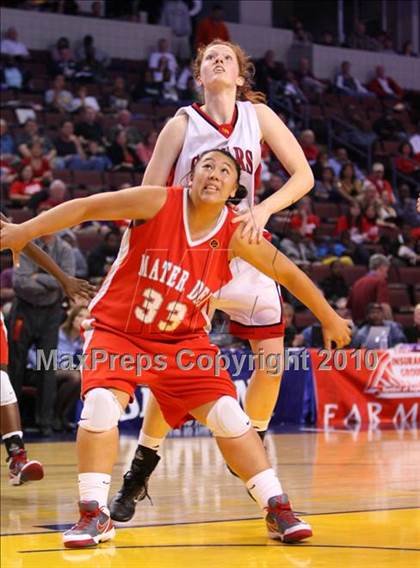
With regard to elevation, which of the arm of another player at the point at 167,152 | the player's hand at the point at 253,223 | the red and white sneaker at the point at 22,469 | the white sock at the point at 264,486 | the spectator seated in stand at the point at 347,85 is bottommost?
the red and white sneaker at the point at 22,469

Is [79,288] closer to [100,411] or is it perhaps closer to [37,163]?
[100,411]

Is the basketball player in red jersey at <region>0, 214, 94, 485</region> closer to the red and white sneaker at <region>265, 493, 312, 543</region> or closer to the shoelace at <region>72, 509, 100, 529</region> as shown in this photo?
the shoelace at <region>72, 509, 100, 529</region>

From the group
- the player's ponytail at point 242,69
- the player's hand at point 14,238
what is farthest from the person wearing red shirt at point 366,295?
the player's hand at point 14,238

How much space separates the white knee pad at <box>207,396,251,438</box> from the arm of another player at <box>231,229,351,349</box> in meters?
0.46

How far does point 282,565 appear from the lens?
164 inches

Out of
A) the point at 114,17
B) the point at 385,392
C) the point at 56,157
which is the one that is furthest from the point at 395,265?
the point at 114,17

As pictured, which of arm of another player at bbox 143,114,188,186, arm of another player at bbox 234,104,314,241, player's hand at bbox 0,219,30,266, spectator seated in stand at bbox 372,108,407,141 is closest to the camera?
player's hand at bbox 0,219,30,266

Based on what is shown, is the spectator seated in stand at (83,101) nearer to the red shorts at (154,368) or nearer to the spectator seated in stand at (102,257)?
the spectator seated in stand at (102,257)

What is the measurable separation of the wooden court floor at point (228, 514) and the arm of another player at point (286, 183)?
1236 millimetres

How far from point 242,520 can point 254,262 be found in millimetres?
1448

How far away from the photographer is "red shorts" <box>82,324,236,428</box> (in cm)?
457

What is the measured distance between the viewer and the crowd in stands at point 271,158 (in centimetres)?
→ 1284

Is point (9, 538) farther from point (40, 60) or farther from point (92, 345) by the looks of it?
point (40, 60)

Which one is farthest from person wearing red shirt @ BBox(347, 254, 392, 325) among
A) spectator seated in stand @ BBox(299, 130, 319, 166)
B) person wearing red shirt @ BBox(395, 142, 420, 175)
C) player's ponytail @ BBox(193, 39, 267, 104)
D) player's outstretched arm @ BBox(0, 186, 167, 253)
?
player's outstretched arm @ BBox(0, 186, 167, 253)
